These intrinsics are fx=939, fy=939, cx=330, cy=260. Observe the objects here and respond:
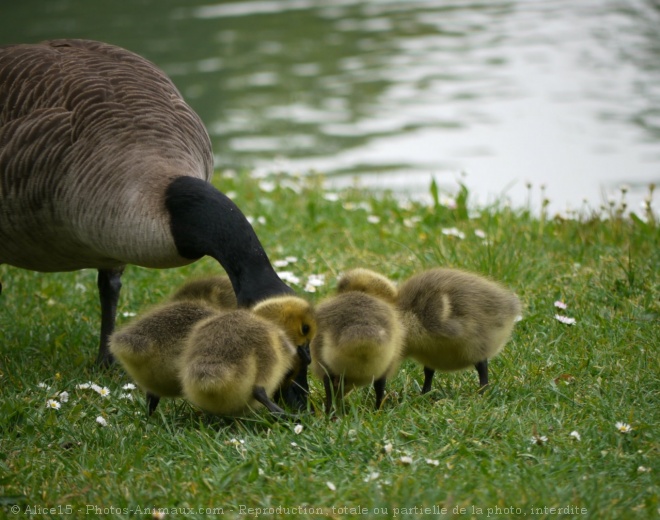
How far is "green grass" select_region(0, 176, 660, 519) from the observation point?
365cm

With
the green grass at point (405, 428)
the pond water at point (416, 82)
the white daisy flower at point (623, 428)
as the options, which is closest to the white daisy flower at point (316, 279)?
the green grass at point (405, 428)

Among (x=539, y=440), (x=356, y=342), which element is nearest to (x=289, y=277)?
(x=356, y=342)

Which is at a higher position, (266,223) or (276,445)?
(276,445)

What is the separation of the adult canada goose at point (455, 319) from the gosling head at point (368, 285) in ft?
0.24

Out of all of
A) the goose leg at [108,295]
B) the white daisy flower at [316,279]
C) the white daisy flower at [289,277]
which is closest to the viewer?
the goose leg at [108,295]

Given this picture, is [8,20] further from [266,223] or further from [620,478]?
[620,478]

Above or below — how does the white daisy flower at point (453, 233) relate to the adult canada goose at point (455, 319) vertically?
below

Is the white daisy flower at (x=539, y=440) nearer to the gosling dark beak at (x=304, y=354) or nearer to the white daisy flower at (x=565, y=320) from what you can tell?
the gosling dark beak at (x=304, y=354)

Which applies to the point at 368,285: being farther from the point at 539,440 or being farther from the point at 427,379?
the point at 539,440

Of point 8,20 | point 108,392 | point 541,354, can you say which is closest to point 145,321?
point 108,392

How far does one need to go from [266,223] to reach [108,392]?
3.19 meters

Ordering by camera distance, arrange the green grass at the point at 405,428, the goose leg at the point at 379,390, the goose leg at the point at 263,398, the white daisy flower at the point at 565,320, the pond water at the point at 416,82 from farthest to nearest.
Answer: the pond water at the point at 416,82 → the white daisy flower at the point at 565,320 → the goose leg at the point at 379,390 → the goose leg at the point at 263,398 → the green grass at the point at 405,428

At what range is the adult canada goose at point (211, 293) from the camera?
505 centimetres

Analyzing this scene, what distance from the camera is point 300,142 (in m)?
13.1
